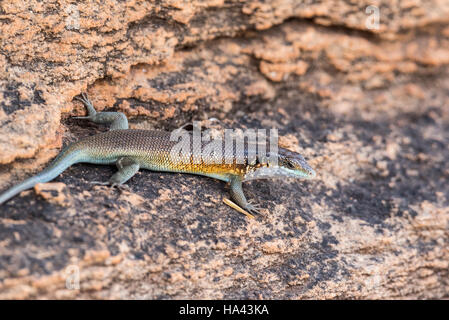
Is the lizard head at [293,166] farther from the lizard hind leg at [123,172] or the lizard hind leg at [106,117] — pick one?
the lizard hind leg at [106,117]

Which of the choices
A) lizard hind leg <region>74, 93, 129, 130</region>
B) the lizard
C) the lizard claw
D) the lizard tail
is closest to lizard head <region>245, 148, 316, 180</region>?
the lizard

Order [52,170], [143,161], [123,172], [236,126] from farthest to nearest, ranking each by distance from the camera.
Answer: [236,126] < [143,161] < [123,172] < [52,170]

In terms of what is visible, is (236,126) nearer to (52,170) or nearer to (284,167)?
(284,167)

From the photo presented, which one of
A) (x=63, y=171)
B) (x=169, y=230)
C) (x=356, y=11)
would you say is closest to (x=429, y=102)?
(x=356, y=11)

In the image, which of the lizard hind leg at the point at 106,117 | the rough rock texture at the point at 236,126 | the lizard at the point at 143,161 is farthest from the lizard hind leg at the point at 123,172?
the lizard hind leg at the point at 106,117

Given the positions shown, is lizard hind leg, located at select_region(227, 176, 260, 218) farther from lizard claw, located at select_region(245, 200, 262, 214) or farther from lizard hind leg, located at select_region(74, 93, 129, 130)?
lizard hind leg, located at select_region(74, 93, 129, 130)

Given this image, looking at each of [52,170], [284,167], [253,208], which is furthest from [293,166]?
[52,170]
